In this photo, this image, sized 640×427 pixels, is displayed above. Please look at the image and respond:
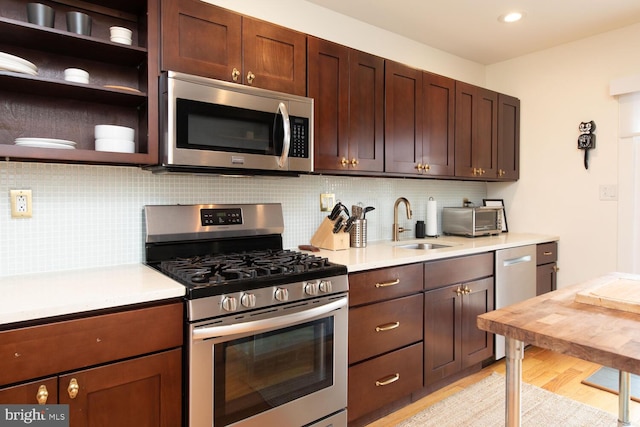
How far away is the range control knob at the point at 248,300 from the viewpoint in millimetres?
1484

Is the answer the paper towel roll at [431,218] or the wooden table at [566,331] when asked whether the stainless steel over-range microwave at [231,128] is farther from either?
the paper towel roll at [431,218]

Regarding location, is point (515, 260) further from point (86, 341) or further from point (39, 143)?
point (39, 143)

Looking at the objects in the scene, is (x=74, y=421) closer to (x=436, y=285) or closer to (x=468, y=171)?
(x=436, y=285)

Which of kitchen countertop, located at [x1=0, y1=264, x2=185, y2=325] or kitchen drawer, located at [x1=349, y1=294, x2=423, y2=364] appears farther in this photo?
kitchen drawer, located at [x1=349, y1=294, x2=423, y2=364]

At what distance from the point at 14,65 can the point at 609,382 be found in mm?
3588

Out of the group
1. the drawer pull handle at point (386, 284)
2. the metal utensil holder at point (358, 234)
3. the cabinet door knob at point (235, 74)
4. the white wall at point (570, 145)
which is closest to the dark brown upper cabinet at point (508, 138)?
the white wall at point (570, 145)

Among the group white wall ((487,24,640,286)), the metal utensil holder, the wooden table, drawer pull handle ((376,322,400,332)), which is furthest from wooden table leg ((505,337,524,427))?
white wall ((487,24,640,286))

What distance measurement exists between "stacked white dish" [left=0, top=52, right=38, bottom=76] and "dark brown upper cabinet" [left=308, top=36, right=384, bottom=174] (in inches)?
49.2

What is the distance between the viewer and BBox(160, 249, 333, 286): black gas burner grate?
1511mm

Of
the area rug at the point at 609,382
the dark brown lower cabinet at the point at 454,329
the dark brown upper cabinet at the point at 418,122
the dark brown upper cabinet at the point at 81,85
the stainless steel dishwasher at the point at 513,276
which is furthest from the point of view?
the stainless steel dishwasher at the point at 513,276

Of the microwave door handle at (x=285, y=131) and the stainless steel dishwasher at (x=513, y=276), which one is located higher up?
the microwave door handle at (x=285, y=131)

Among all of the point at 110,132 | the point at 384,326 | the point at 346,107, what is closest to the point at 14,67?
the point at 110,132

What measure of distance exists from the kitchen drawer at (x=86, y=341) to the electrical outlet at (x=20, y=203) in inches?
28.6

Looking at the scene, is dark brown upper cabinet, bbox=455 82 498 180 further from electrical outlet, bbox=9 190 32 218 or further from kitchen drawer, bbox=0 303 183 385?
electrical outlet, bbox=9 190 32 218
